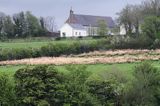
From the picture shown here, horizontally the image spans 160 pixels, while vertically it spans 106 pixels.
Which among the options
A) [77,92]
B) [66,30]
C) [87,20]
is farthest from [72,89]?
[87,20]

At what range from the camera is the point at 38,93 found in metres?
17.9

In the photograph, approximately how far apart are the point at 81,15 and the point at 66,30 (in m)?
10.2

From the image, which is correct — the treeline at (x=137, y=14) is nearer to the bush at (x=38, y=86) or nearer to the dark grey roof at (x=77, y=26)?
the dark grey roof at (x=77, y=26)

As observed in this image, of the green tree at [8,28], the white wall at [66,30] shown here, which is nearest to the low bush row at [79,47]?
the green tree at [8,28]

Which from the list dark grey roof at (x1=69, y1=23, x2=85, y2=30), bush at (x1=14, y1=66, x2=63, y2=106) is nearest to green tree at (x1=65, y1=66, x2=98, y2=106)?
bush at (x1=14, y1=66, x2=63, y2=106)

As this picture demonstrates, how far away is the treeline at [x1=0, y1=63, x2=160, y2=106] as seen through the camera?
17938 mm

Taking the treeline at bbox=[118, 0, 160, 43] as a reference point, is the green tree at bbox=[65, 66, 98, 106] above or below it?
below

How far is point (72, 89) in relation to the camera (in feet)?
60.7

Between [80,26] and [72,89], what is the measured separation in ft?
345

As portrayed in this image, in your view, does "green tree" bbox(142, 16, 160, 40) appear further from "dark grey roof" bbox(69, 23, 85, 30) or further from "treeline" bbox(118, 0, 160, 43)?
"dark grey roof" bbox(69, 23, 85, 30)

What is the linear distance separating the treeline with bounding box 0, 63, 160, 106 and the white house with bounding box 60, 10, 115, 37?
9600 centimetres

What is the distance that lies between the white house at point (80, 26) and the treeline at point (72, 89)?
96000 millimetres

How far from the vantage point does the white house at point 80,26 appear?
119m

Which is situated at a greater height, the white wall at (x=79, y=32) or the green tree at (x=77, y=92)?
the green tree at (x=77, y=92)
